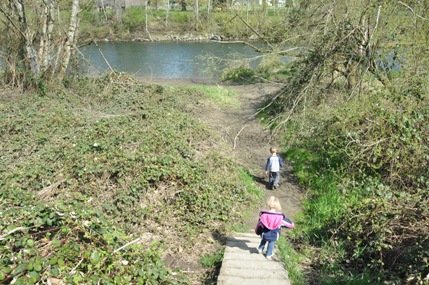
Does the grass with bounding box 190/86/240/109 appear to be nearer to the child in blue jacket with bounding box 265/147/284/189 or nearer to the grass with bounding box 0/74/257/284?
the grass with bounding box 0/74/257/284

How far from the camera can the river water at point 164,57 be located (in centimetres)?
2528

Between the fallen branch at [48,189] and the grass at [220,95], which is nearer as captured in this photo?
the fallen branch at [48,189]

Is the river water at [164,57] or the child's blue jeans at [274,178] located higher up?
the river water at [164,57]

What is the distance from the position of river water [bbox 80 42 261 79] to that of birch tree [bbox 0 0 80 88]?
6.35 metres

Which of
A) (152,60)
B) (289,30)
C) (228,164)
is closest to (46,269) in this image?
(228,164)

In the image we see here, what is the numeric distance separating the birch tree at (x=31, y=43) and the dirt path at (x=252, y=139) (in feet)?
20.5

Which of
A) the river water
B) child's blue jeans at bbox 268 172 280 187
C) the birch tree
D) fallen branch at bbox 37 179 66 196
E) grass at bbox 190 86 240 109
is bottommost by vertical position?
child's blue jeans at bbox 268 172 280 187

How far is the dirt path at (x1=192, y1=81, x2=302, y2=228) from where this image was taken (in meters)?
9.04

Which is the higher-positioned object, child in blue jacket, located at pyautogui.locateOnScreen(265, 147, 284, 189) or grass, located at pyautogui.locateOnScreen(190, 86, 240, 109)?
grass, located at pyautogui.locateOnScreen(190, 86, 240, 109)

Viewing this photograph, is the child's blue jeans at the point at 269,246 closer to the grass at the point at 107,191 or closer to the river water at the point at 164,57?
the grass at the point at 107,191

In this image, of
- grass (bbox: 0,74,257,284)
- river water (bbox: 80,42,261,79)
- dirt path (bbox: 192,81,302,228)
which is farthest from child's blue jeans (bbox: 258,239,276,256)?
river water (bbox: 80,42,261,79)

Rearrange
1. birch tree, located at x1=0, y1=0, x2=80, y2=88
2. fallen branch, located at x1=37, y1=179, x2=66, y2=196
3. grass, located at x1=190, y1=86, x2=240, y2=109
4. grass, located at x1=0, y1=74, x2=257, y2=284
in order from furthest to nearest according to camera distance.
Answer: grass, located at x1=190, y1=86, x2=240, y2=109 < birch tree, located at x1=0, y1=0, x2=80, y2=88 < fallen branch, located at x1=37, y1=179, x2=66, y2=196 < grass, located at x1=0, y1=74, x2=257, y2=284

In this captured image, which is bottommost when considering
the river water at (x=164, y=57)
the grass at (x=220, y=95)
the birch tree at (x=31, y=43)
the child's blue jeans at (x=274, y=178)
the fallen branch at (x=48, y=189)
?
the child's blue jeans at (x=274, y=178)

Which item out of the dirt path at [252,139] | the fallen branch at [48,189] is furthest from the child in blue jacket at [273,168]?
the fallen branch at [48,189]
